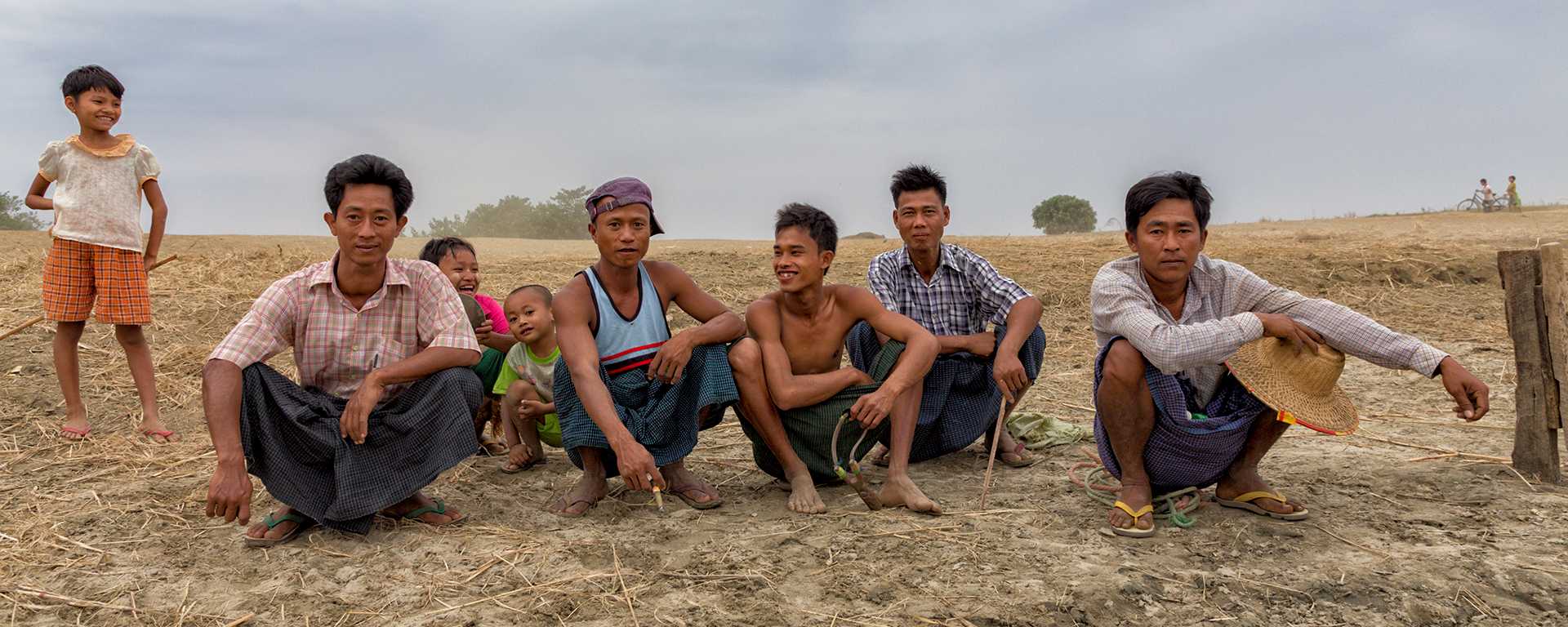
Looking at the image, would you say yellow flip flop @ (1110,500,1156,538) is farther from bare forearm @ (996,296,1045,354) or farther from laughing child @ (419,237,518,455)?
laughing child @ (419,237,518,455)

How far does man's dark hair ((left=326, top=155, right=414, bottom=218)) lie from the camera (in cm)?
336

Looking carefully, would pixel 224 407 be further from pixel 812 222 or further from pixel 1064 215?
pixel 1064 215

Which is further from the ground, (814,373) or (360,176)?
(360,176)

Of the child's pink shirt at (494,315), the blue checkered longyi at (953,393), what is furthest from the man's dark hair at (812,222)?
the child's pink shirt at (494,315)

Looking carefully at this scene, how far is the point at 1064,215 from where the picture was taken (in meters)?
32.4

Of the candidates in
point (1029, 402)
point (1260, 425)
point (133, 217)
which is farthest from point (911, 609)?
point (133, 217)

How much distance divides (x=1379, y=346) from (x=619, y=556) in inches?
101

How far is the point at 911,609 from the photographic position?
106 inches

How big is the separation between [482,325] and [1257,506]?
329 cm

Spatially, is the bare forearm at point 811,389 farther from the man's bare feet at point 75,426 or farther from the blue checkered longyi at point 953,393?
the man's bare feet at point 75,426

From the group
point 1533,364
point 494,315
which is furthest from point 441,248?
point 1533,364

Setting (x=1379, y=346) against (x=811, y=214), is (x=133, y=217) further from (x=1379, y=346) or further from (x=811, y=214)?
(x=1379, y=346)

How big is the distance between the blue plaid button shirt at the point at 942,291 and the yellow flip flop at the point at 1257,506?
1.28 meters

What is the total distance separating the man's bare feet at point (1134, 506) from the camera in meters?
3.28
